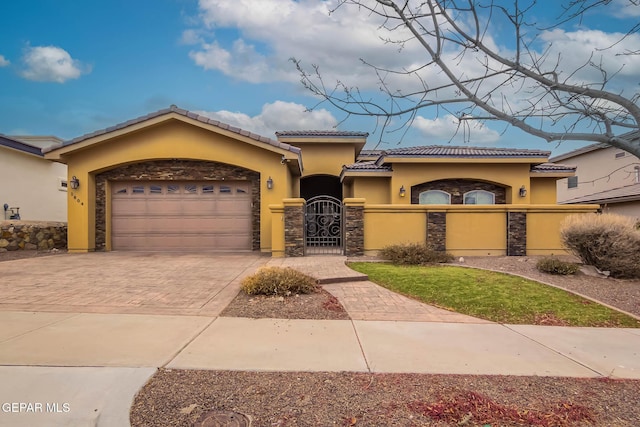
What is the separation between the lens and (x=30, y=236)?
14.6 metres

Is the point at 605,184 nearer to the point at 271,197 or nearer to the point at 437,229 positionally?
the point at 437,229

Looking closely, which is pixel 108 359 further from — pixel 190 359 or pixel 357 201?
pixel 357 201

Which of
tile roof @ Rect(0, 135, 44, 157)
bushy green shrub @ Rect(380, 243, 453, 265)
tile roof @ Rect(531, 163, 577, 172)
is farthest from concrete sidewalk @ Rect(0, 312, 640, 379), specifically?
tile roof @ Rect(0, 135, 44, 157)

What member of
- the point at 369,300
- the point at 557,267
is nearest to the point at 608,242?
the point at 557,267

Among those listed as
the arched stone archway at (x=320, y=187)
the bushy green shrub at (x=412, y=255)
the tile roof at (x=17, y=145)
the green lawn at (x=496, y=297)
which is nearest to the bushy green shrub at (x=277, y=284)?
the green lawn at (x=496, y=297)

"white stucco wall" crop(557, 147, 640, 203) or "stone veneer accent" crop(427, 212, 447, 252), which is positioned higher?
"white stucco wall" crop(557, 147, 640, 203)

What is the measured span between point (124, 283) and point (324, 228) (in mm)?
6744

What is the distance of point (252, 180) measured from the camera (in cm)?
1497

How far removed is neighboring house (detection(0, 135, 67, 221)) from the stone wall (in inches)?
113

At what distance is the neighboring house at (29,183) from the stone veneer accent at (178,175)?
15.7 feet

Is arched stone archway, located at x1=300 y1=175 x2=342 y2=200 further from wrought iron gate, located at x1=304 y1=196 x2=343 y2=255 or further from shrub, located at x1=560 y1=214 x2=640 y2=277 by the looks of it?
shrub, located at x1=560 y1=214 x2=640 y2=277

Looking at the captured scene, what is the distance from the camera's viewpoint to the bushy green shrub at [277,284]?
23.9 ft

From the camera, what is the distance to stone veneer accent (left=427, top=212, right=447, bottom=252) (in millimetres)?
12953

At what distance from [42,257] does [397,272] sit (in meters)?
11.6
